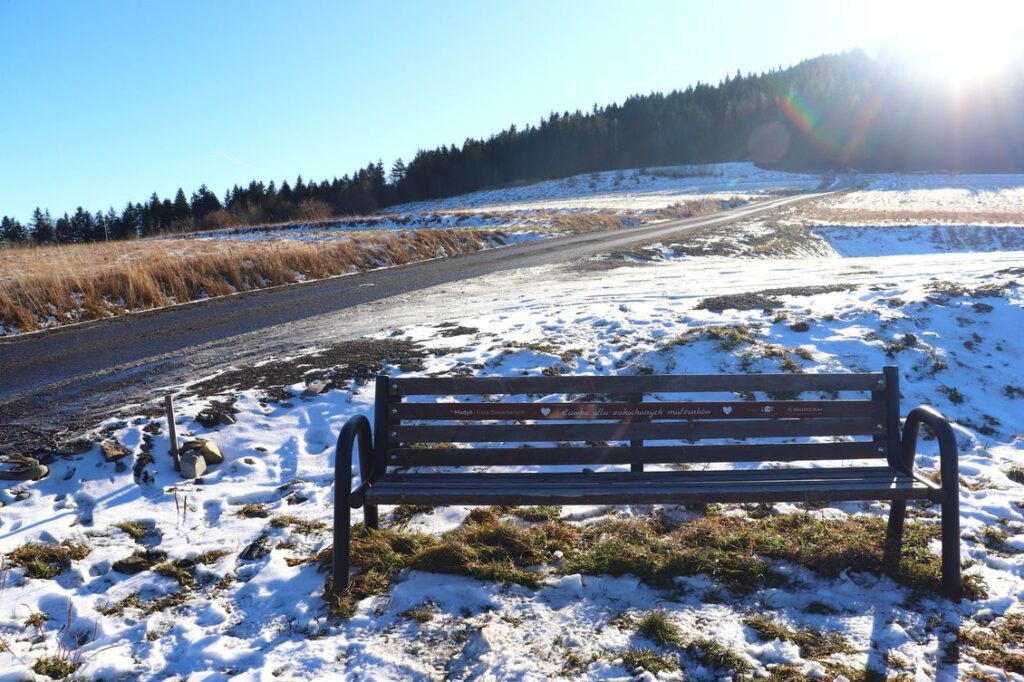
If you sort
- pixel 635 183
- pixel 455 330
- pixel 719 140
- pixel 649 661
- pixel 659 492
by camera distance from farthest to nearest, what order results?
pixel 719 140, pixel 635 183, pixel 455 330, pixel 659 492, pixel 649 661

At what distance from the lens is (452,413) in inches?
167

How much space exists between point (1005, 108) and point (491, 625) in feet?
424

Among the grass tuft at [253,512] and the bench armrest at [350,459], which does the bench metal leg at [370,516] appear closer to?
the bench armrest at [350,459]

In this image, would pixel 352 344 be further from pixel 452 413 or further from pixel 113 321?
pixel 113 321

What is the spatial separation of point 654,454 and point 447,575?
1576 millimetres

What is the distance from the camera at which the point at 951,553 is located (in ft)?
11.6

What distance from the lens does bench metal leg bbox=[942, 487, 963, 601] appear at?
3.47m

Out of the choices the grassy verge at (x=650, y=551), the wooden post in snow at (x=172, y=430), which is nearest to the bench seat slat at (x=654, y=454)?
the grassy verge at (x=650, y=551)

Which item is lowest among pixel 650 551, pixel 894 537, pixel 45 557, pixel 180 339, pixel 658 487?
pixel 894 537

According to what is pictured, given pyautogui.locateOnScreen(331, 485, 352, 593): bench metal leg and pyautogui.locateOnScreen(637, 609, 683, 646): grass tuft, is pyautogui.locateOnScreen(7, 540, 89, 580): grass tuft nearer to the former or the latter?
pyautogui.locateOnScreen(331, 485, 352, 593): bench metal leg

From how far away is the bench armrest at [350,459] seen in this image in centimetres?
359

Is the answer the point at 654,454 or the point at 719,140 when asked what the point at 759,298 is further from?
the point at 719,140

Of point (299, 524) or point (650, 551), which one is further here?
point (299, 524)

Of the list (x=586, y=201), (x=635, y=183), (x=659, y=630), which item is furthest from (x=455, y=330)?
(x=635, y=183)
